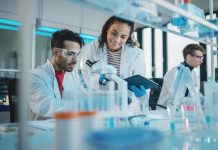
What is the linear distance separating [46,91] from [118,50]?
0.81 m

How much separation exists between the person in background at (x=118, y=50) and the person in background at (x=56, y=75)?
215 millimetres

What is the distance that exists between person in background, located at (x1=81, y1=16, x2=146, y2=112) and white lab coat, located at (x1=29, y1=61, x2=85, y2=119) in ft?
1.16

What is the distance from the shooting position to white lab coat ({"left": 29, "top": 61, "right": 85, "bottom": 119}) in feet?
5.99

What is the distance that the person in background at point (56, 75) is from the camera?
1868 mm

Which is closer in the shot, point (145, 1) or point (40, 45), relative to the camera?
point (145, 1)

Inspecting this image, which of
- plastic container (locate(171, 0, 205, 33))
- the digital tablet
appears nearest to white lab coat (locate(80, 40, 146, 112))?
the digital tablet

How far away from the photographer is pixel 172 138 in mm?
1017

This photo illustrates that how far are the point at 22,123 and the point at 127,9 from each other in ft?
2.24

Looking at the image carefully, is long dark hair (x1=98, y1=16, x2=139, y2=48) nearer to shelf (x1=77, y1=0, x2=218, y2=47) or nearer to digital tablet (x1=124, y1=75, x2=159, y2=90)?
digital tablet (x1=124, y1=75, x2=159, y2=90)

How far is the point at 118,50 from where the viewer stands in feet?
7.77

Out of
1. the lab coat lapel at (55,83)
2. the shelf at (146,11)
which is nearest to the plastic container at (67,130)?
the shelf at (146,11)

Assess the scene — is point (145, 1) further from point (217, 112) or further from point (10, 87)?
point (10, 87)

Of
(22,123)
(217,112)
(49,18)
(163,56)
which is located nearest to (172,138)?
(22,123)

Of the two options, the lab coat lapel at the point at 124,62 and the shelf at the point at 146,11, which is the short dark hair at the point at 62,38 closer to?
the lab coat lapel at the point at 124,62
